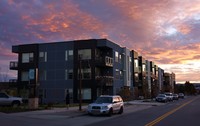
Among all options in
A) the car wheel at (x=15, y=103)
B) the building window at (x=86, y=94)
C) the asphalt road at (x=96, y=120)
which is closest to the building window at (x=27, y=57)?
the building window at (x=86, y=94)

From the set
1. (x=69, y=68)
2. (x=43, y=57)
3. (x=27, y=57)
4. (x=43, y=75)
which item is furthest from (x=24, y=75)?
(x=69, y=68)

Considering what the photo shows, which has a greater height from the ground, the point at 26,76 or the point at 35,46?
the point at 35,46

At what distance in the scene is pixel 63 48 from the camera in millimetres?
56656

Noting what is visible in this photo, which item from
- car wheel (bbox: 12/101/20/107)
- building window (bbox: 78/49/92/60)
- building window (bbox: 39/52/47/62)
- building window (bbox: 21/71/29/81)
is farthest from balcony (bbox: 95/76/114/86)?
car wheel (bbox: 12/101/20/107)

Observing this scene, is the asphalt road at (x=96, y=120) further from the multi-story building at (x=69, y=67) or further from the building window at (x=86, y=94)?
the building window at (x=86, y=94)

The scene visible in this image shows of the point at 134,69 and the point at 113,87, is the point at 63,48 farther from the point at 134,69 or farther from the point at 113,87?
the point at 134,69

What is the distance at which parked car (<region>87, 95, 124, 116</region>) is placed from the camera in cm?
2597

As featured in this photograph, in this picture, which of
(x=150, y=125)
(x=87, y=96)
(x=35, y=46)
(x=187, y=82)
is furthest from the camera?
(x=187, y=82)

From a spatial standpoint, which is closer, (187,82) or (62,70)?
(62,70)

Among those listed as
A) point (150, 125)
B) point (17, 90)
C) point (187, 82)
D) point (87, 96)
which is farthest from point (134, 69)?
point (187, 82)

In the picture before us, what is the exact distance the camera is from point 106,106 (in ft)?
85.6

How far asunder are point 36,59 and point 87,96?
37.7ft

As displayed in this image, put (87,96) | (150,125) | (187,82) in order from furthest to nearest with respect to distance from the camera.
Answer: (187,82)
(87,96)
(150,125)

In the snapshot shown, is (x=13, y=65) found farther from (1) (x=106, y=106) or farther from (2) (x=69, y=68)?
(1) (x=106, y=106)
